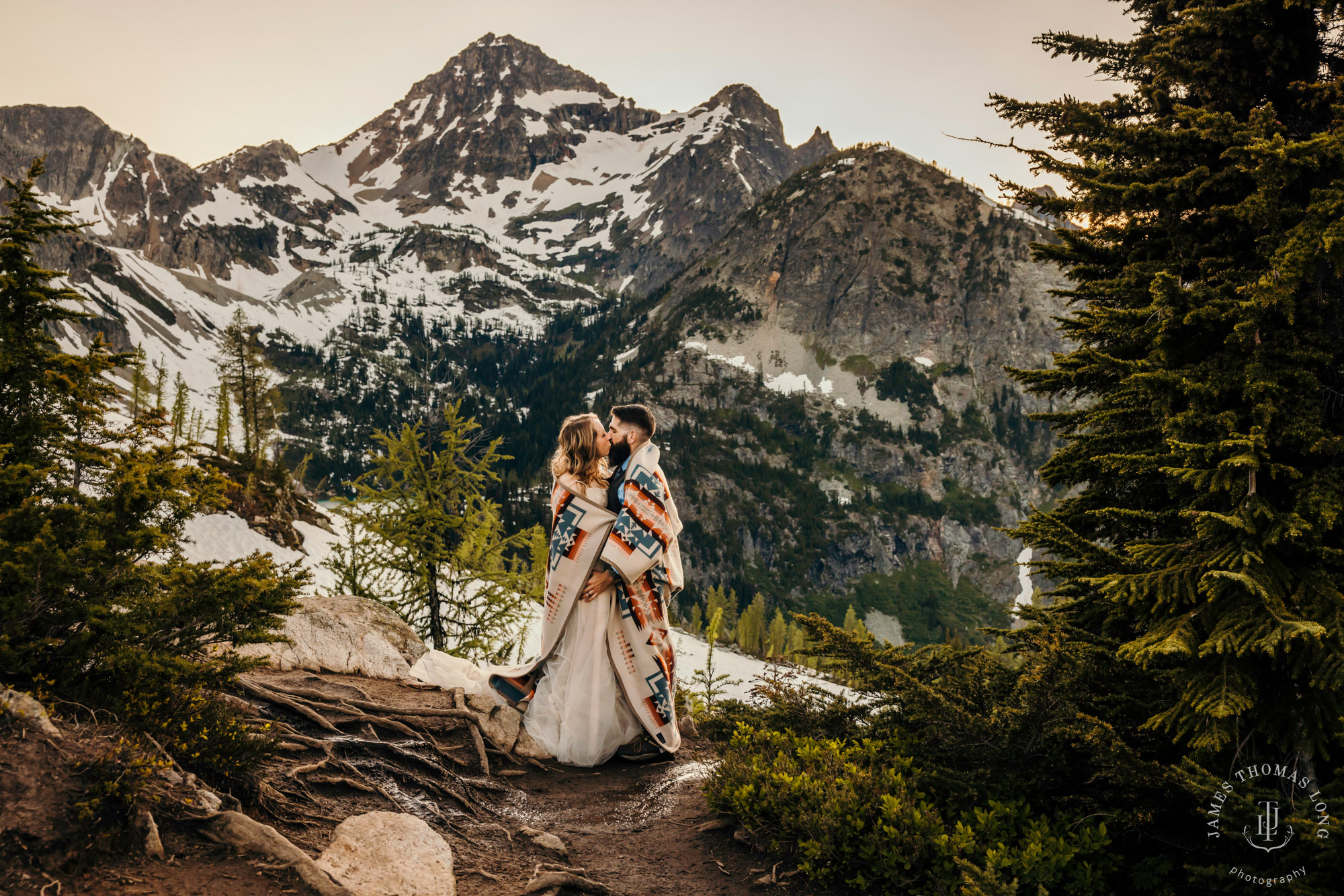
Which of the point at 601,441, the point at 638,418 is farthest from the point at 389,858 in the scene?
the point at 638,418

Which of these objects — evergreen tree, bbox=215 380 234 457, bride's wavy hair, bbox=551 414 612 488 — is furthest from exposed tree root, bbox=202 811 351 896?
evergreen tree, bbox=215 380 234 457

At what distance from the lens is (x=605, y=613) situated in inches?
315

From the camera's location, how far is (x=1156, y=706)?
491cm

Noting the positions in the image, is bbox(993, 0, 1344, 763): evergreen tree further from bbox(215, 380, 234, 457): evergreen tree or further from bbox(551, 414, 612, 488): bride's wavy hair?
bbox(215, 380, 234, 457): evergreen tree

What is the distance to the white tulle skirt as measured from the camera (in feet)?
25.3

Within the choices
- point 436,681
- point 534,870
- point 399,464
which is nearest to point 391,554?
point 399,464

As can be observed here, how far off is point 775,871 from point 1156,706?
2998 mm

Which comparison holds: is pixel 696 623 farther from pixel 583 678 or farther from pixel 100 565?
pixel 100 565

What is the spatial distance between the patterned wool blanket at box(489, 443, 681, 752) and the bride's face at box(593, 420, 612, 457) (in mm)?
460

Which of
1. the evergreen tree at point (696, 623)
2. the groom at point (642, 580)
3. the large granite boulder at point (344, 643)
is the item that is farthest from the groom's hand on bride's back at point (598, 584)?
the evergreen tree at point (696, 623)

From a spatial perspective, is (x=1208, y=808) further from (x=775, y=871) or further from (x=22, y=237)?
(x=22, y=237)

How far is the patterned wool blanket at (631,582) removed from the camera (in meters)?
7.93

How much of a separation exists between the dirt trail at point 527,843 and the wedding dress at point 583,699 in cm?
23

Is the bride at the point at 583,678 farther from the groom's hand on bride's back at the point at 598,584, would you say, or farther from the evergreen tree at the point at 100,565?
the evergreen tree at the point at 100,565
